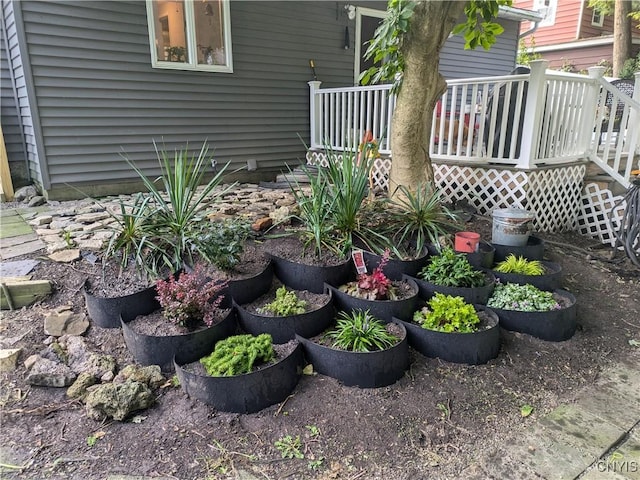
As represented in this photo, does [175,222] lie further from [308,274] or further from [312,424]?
[312,424]

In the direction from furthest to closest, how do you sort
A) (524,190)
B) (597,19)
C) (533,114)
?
(597,19) < (524,190) < (533,114)

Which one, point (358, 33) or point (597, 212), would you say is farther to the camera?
point (358, 33)

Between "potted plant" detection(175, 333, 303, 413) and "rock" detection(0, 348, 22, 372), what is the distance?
0.88m

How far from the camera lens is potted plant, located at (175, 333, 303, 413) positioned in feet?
6.56

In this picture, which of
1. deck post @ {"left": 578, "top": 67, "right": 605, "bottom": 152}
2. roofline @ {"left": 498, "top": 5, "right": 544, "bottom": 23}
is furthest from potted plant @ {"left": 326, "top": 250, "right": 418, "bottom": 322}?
roofline @ {"left": 498, "top": 5, "right": 544, "bottom": 23}

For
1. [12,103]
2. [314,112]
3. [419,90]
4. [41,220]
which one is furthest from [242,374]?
[314,112]

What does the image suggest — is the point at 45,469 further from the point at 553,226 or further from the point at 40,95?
the point at 553,226

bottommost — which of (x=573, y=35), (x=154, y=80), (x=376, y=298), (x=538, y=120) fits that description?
(x=376, y=298)

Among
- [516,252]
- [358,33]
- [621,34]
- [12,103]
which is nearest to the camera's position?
[516,252]

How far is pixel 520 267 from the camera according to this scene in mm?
3150

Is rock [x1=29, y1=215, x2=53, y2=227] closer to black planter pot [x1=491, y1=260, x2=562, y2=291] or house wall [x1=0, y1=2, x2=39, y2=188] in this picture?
house wall [x1=0, y1=2, x2=39, y2=188]

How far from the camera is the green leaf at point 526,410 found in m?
2.08

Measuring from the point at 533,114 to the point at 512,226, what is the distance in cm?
142

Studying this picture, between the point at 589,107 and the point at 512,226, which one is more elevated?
the point at 589,107
